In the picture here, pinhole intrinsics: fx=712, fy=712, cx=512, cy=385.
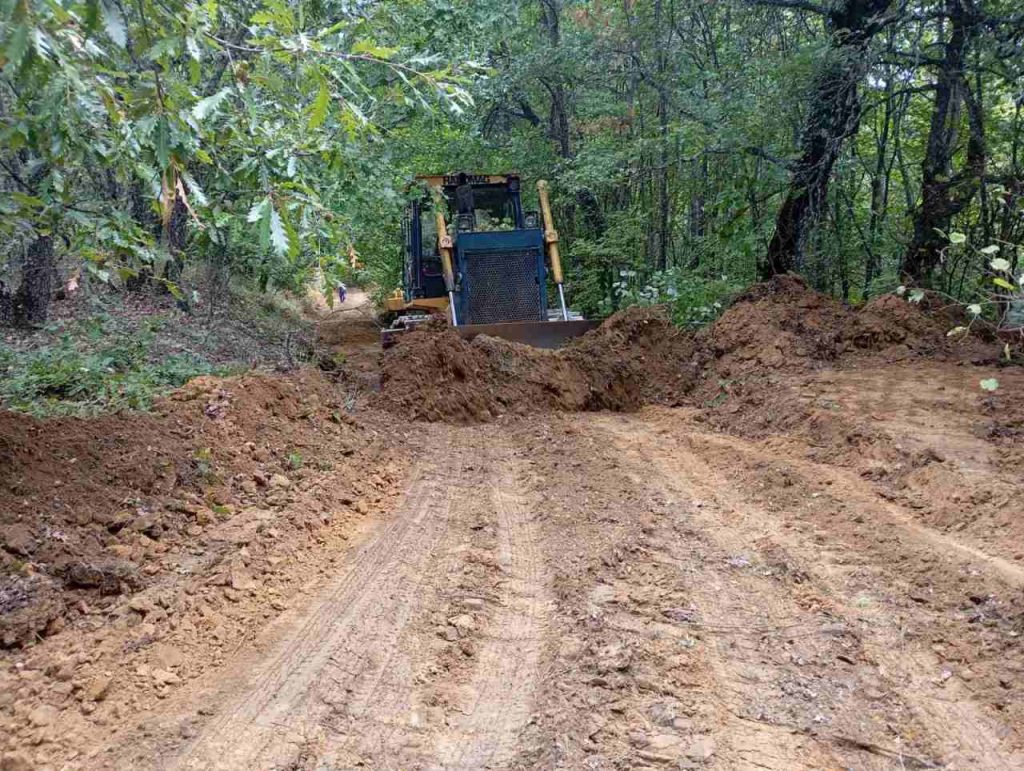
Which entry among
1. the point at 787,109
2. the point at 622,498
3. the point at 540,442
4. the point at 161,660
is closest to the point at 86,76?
the point at 161,660

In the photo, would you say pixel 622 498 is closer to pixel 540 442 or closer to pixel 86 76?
pixel 540 442

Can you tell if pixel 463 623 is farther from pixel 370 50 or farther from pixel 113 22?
pixel 113 22

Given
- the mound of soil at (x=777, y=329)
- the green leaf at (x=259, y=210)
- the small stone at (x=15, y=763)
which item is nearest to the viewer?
the small stone at (x=15, y=763)

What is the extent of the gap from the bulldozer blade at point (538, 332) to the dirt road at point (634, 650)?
537cm

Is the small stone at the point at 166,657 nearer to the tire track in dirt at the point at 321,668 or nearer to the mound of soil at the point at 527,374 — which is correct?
the tire track in dirt at the point at 321,668

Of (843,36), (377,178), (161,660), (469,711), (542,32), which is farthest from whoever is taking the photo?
(542,32)

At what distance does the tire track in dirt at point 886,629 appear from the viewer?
263 centimetres

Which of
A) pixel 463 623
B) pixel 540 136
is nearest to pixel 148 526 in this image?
pixel 463 623

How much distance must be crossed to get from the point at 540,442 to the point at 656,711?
16.0ft

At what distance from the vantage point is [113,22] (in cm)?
216

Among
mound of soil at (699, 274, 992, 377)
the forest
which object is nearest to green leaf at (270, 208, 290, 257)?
the forest

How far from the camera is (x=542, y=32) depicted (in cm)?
1612

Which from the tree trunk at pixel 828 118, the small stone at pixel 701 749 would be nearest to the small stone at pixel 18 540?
the small stone at pixel 701 749

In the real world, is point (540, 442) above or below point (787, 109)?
below
